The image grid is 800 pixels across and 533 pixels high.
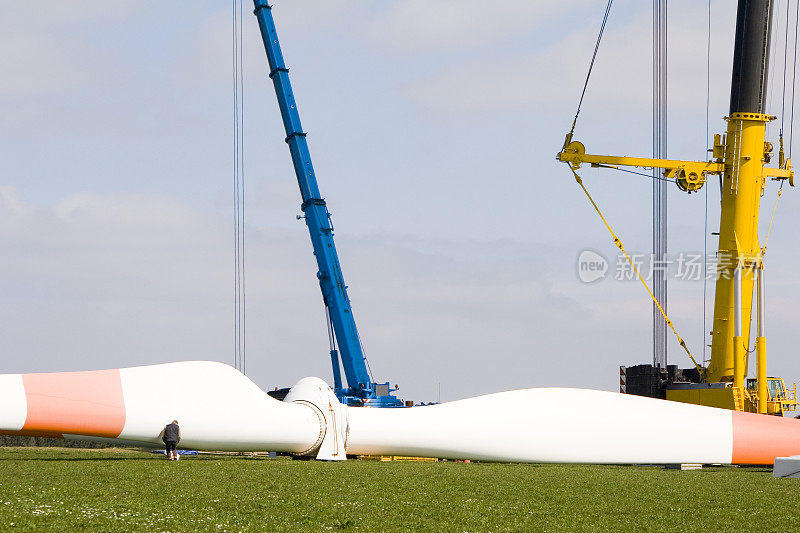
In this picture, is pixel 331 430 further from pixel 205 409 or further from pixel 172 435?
pixel 172 435

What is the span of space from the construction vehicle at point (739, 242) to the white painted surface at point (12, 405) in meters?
21.1

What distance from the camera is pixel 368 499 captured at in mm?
13750

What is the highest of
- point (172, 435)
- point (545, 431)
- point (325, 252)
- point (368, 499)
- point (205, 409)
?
point (325, 252)

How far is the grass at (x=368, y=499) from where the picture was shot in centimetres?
1098

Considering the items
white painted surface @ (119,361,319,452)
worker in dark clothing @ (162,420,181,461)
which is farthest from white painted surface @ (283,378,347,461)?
worker in dark clothing @ (162,420,181,461)

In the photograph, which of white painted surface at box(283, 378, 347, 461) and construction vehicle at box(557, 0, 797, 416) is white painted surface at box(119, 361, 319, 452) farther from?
construction vehicle at box(557, 0, 797, 416)

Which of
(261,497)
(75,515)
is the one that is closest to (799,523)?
(261,497)

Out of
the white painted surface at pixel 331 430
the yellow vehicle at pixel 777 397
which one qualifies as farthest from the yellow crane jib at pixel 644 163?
the white painted surface at pixel 331 430

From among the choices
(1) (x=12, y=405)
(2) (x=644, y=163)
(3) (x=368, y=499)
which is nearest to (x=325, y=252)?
(2) (x=644, y=163)

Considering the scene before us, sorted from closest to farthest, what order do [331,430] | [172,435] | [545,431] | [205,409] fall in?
[172,435], [205,409], [331,430], [545,431]

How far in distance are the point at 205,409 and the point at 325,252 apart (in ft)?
50.5

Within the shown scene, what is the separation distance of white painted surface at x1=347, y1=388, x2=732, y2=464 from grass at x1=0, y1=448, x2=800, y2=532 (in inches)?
129

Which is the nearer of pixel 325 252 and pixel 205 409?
pixel 205 409

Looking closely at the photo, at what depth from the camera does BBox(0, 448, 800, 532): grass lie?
10977 mm
